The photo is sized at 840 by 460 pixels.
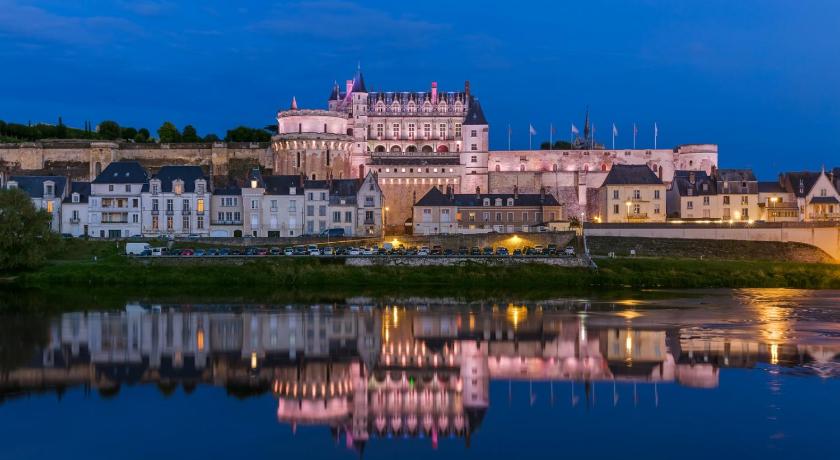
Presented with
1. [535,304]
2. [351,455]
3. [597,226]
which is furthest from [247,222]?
[351,455]

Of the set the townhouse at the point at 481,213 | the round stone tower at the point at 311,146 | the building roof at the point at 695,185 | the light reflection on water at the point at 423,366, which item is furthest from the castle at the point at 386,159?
the light reflection on water at the point at 423,366

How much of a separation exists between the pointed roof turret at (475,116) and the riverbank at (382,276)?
2603 centimetres

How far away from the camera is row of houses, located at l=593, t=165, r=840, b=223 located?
55.0m

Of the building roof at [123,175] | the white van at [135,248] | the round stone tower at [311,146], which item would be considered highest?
the round stone tower at [311,146]

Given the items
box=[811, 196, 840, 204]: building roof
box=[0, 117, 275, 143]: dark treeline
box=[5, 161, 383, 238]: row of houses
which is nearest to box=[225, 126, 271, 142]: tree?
box=[0, 117, 275, 143]: dark treeline

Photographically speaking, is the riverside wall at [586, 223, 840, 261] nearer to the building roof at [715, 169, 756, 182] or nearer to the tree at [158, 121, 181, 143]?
the building roof at [715, 169, 756, 182]

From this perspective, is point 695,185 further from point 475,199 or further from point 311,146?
point 311,146

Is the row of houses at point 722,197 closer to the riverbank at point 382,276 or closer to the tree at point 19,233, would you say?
the riverbank at point 382,276

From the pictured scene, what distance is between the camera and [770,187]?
5738 centimetres

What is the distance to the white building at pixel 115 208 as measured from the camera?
51.4 metres

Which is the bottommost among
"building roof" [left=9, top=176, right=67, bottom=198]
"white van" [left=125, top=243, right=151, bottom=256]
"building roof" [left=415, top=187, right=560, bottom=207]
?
"white van" [left=125, top=243, right=151, bottom=256]

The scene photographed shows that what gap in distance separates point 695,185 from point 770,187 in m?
4.49

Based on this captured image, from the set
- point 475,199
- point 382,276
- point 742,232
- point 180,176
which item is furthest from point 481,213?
point 180,176

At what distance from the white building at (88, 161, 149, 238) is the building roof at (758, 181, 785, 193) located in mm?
35178
